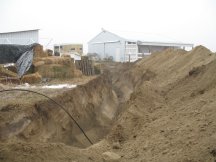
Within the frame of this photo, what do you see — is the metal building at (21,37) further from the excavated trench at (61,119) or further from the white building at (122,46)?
the excavated trench at (61,119)

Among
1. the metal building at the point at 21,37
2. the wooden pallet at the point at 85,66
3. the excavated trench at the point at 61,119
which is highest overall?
the metal building at the point at 21,37

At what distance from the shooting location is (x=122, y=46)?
3997 centimetres

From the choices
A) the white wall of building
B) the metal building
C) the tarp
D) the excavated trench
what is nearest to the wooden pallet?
the tarp

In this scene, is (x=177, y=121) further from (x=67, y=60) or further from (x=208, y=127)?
(x=67, y=60)

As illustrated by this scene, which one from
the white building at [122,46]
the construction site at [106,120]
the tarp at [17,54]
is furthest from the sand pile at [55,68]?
the white building at [122,46]

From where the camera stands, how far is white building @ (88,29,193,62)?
3884cm

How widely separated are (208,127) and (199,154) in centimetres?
123

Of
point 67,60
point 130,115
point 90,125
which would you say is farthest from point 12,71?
point 130,115

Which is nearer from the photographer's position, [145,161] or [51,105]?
[145,161]

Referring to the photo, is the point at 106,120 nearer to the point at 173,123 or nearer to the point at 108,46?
the point at 173,123

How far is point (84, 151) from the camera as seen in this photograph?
23.1 ft

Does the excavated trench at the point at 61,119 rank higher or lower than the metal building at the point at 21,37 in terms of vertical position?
lower

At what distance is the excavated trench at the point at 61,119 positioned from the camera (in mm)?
8938

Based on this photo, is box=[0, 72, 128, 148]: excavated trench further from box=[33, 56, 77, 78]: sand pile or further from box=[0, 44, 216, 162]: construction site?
box=[33, 56, 77, 78]: sand pile
